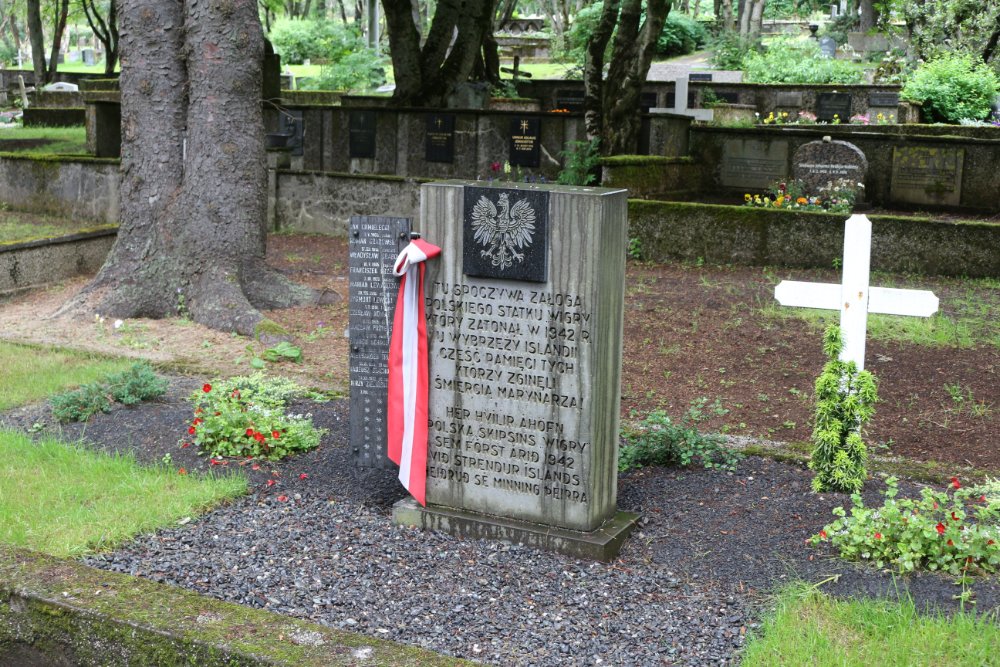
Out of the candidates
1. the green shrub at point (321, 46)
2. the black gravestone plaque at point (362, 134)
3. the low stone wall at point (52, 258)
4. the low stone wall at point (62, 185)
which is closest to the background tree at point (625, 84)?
the black gravestone plaque at point (362, 134)

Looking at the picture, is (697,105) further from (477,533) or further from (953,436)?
(477,533)

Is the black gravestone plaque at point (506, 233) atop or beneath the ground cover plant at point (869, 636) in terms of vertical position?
atop

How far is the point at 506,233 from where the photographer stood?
5000 millimetres

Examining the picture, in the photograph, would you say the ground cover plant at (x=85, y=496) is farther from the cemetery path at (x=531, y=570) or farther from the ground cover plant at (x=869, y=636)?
the ground cover plant at (x=869, y=636)

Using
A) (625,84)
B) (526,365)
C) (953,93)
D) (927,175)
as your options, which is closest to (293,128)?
(625,84)

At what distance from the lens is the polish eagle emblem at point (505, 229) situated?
16.3 feet

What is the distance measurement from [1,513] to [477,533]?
2.22 meters

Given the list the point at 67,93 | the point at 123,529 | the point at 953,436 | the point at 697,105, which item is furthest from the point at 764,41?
the point at 123,529

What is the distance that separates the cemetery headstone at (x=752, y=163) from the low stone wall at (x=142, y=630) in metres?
12.8

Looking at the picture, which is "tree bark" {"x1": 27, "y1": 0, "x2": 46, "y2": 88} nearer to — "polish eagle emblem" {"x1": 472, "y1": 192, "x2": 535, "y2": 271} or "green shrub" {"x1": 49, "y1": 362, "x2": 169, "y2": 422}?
"green shrub" {"x1": 49, "y1": 362, "x2": 169, "y2": 422}

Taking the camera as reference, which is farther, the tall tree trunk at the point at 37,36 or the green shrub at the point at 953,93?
the tall tree trunk at the point at 37,36

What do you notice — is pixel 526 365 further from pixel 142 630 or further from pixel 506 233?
pixel 142 630

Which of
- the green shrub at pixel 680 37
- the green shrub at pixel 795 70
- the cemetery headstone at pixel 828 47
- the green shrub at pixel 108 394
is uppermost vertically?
the green shrub at pixel 680 37

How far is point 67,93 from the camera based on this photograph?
105ft
